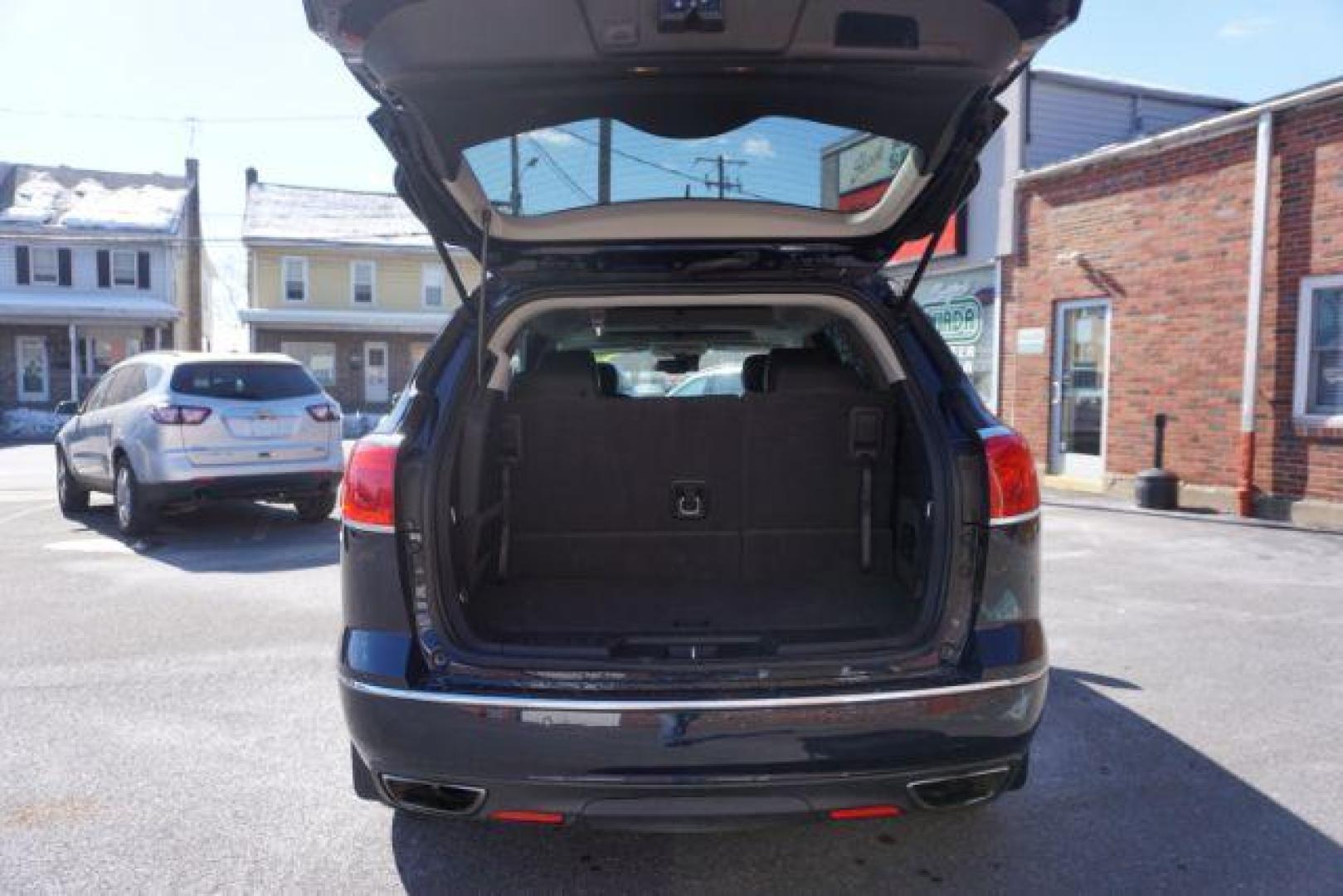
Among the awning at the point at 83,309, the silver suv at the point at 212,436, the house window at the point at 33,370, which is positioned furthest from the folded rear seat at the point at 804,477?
the house window at the point at 33,370

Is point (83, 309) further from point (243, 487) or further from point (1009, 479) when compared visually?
point (1009, 479)

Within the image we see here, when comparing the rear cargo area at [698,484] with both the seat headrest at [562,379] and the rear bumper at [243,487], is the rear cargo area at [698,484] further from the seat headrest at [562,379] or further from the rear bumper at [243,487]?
the rear bumper at [243,487]

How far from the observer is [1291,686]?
14.1 ft

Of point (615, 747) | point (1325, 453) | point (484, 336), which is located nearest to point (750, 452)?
point (484, 336)

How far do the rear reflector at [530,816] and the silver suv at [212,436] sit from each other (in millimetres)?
6535

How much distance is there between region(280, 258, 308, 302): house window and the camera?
30062mm

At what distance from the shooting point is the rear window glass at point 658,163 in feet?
9.31

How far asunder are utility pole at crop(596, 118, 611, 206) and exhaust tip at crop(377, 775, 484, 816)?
172 centimetres

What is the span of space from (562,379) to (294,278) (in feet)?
97.2

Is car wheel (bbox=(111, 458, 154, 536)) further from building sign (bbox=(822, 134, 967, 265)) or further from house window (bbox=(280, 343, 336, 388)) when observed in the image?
house window (bbox=(280, 343, 336, 388))

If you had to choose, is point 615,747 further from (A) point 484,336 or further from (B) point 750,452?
(B) point 750,452

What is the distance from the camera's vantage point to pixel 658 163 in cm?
285

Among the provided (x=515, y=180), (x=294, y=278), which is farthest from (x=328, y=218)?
(x=515, y=180)

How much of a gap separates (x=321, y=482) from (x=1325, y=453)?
30.0ft
